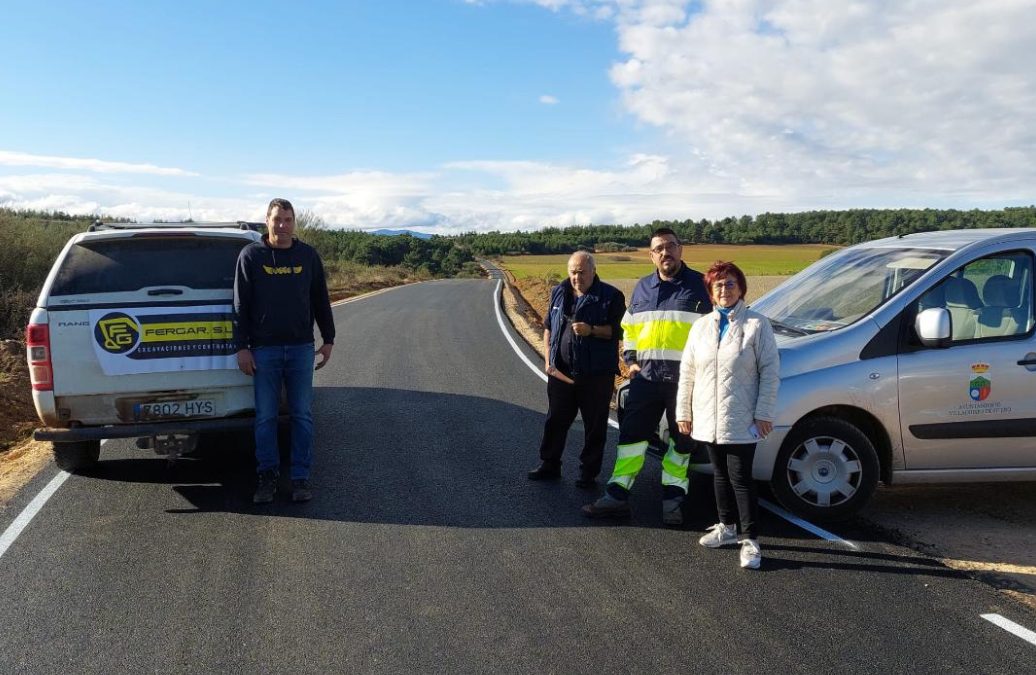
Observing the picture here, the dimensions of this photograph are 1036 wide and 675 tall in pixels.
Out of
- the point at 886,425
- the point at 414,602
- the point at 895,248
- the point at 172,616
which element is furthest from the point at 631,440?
the point at 172,616

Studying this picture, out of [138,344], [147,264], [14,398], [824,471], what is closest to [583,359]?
[824,471]

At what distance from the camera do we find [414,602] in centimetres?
400

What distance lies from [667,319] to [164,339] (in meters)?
3.48

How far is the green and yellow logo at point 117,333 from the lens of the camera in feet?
17.7

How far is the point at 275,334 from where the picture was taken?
18.2 feet

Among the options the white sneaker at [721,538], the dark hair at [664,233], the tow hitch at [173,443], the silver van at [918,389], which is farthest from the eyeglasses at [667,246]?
the tow hitch at [173,443]

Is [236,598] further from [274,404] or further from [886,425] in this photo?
[886,425]

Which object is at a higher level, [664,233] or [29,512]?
[664,233]

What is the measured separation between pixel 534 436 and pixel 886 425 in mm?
3300

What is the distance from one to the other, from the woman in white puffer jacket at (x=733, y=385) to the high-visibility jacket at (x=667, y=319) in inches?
14.9

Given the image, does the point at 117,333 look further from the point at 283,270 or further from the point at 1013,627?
the point at 1013,627

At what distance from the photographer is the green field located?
56031 mm

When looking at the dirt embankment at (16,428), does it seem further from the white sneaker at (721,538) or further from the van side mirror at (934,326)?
the van side mirror at (934,326)

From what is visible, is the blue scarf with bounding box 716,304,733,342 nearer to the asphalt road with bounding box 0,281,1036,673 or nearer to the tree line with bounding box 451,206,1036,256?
the asphalt road with bounding box 0,281,1036,673
